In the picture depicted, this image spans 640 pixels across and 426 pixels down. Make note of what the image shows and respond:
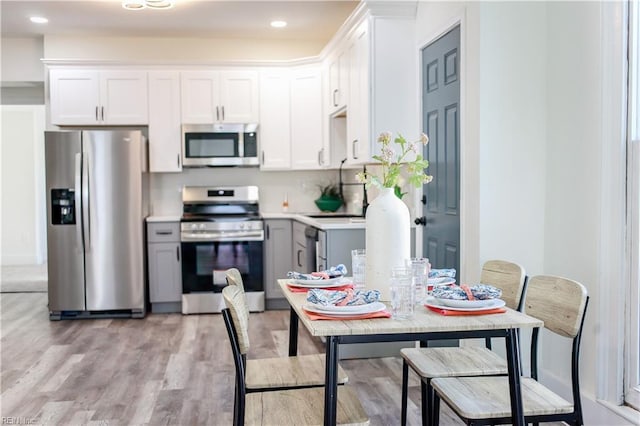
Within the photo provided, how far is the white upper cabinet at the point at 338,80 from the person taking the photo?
203 inches

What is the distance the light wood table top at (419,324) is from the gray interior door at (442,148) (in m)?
1.76

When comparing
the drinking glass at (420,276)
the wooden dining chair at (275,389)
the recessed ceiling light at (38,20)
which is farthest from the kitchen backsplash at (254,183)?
the drinking glass at (420,276)

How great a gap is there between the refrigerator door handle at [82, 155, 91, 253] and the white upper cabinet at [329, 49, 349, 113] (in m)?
2.20

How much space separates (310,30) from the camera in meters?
6.22

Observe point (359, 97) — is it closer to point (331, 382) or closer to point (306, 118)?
point (306, 118)

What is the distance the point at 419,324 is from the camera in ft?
6.37

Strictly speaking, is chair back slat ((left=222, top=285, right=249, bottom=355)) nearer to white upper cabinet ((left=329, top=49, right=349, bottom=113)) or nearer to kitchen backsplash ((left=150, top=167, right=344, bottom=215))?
white upper cabinet ((left=329, top=49, right=349, bottom=113))

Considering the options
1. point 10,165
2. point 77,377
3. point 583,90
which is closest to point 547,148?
point 583,90

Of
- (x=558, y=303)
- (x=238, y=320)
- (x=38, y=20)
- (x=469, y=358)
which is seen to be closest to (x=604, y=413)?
(x=469, y=358)

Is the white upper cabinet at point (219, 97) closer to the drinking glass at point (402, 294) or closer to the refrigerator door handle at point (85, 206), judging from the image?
the refrigerator door handle at point (85, 206)

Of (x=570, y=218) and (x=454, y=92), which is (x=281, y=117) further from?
(x=570, y=218)

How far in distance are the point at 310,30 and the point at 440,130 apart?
105 inches

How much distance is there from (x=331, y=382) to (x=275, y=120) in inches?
182

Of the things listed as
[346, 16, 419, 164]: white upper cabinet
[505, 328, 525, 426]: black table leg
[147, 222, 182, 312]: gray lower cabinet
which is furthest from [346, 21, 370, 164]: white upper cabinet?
[505, 328, 525, 426]: black table leg
